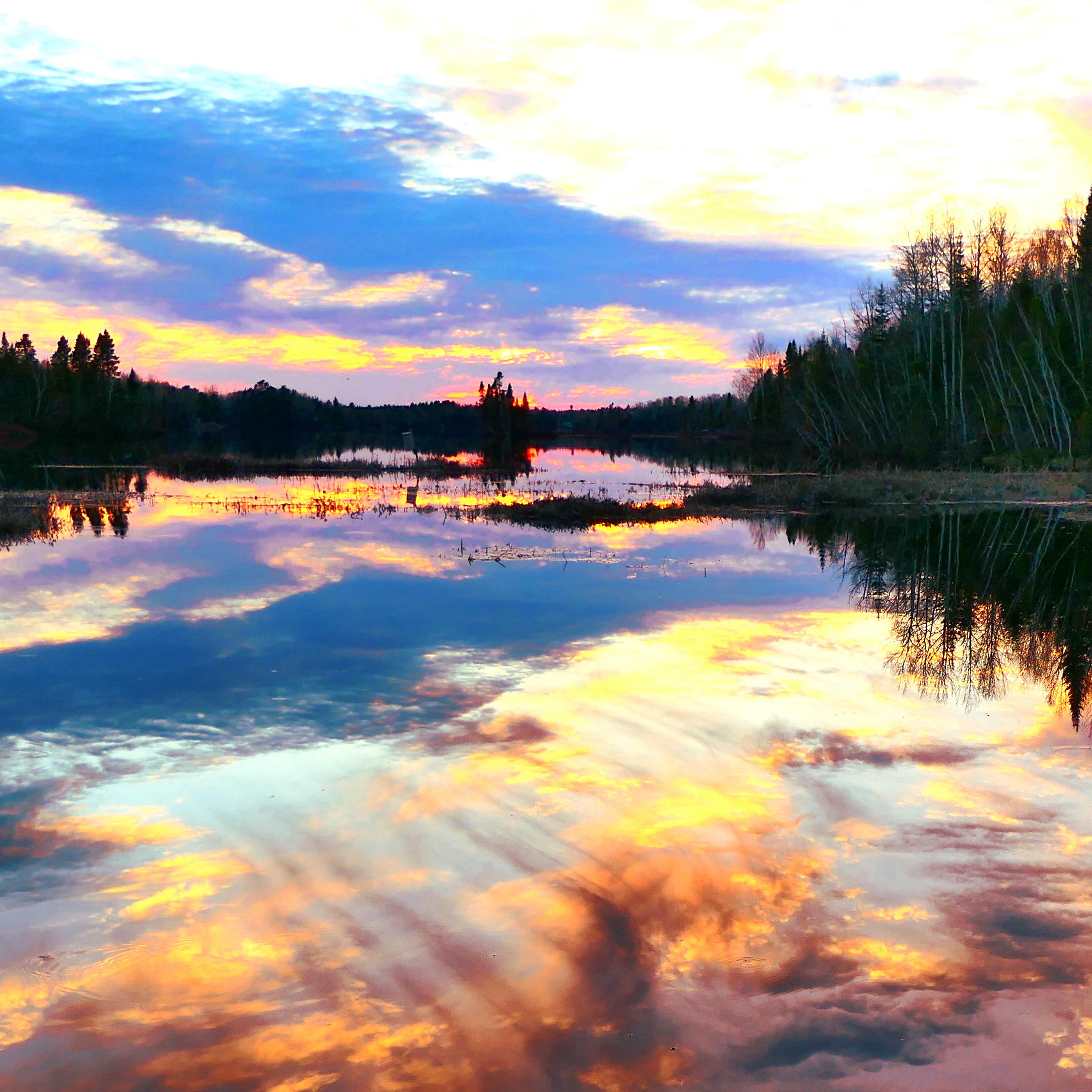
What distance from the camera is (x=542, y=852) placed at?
7.19m

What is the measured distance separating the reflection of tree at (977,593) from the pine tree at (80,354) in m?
120

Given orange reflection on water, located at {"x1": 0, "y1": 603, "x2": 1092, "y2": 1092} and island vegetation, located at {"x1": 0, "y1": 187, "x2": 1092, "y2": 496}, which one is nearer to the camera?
orange reflection on water, located at {"x1": 0, "y1": 603, "x2": 1092, "y2": 1092}

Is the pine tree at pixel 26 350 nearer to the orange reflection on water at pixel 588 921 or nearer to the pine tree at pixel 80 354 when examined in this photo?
the pine tree at pixel 80 354

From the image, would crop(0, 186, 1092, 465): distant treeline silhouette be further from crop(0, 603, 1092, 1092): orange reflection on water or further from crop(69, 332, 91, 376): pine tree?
crop(0, 603, 1092, 1092): orange reflection on water

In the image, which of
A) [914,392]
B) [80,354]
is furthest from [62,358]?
[914,392]

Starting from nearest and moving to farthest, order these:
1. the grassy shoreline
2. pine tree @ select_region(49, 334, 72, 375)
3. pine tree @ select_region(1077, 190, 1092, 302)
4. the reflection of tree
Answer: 1. the reflection of tree
2. the grassy shoreline
3. pine tree @ select_region(1077, 190, 1092, 302)
4. pine tree @ select_region(49, 334, 72, 375)

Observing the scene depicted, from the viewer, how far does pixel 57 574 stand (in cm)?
2136

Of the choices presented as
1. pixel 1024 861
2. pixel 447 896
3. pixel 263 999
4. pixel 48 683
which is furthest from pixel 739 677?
pixel 48 683

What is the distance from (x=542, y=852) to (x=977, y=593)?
15491 millimetres

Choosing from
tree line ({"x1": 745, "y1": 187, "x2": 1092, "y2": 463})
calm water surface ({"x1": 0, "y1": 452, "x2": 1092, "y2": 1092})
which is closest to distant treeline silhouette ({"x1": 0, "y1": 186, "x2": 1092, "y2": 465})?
tree line ({"x1": 745, "y1": 187, "x2": 1092, "y2": 463})

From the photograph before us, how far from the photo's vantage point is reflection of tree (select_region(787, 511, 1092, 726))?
13.2 m

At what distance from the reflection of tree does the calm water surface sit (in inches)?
7.3

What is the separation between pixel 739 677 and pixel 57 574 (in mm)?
17011

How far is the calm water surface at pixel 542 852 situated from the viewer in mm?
4887
